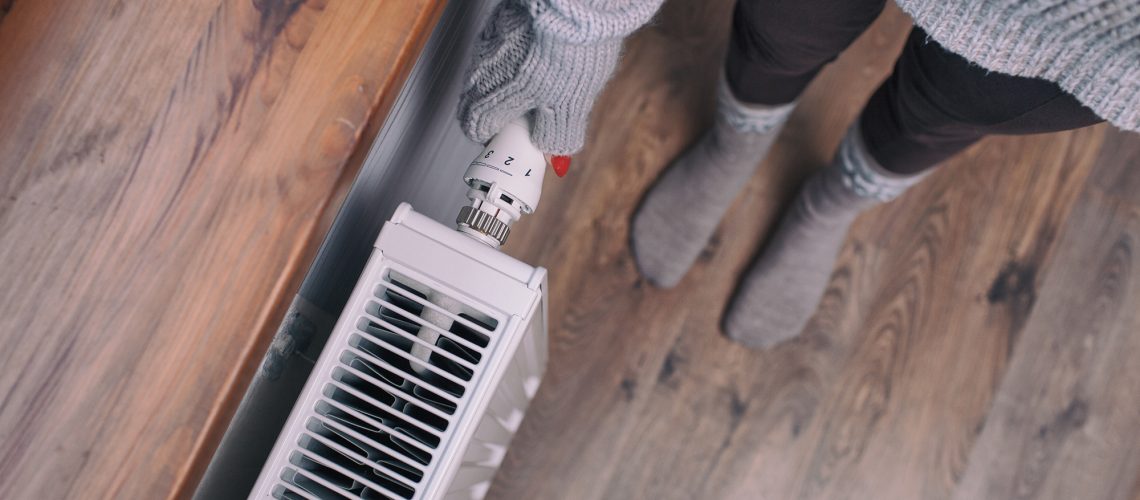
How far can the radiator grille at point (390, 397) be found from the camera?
46 cm

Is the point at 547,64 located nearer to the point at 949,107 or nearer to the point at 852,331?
the point at 949,107

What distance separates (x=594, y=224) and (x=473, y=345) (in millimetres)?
570

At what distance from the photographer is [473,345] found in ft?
1.51

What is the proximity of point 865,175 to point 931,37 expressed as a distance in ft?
1.18

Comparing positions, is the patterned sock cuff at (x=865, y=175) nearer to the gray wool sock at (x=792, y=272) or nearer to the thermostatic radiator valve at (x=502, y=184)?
the gray wool sock at (x=792, y=272)

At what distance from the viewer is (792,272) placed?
98cm

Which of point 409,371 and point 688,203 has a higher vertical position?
point 688,203

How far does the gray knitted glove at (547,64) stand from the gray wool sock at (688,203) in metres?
0.42

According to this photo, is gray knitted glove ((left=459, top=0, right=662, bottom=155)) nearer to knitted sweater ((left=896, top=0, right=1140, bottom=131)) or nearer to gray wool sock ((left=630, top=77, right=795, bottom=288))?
knitted sweater ((left=896, top=0, right=1140, bottom=131))

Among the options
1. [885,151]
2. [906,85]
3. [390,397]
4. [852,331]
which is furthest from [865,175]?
[390,397]

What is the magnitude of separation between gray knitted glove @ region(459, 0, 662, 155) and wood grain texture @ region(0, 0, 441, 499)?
75mm

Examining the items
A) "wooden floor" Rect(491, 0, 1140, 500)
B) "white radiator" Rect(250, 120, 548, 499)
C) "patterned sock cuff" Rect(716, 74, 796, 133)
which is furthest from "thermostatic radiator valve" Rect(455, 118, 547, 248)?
"wooden floor" Rect(491, 0, 1140, 500)

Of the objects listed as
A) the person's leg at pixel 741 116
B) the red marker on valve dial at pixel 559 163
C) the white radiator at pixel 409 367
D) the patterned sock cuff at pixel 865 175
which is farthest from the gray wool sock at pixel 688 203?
the white radiator at pixel 409 367

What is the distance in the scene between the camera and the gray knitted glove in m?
0.44
